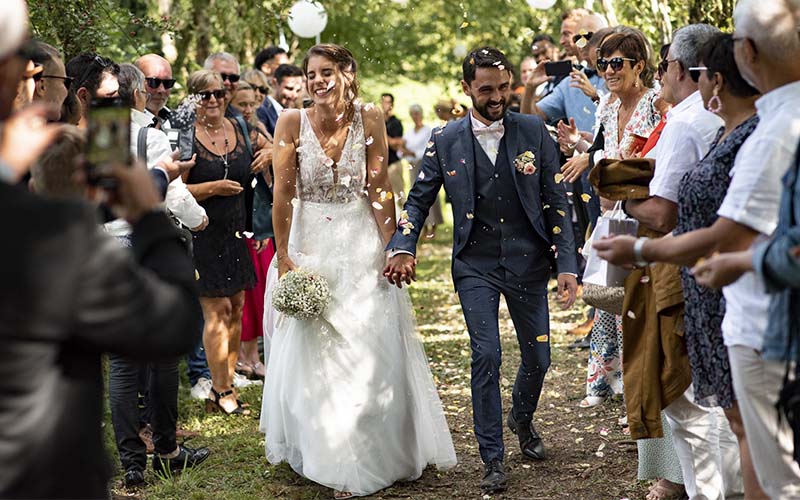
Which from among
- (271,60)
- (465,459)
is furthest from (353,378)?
(271,60)

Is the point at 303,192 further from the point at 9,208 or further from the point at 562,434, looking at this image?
the point at 9,208

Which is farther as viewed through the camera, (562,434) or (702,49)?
(562,434)

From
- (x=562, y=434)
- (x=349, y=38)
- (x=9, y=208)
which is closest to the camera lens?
(x=9, y=208)

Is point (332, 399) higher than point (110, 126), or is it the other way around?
point (110, 126)

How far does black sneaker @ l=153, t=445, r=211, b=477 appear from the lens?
21.7 feet

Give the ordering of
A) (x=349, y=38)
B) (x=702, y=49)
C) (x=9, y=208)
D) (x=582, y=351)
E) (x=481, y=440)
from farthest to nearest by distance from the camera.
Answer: (x=349, y=38), (x=582, y=351), (x=481, y=440), (x=702, y=49), (x=9, y=208)

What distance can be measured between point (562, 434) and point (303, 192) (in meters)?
2.44

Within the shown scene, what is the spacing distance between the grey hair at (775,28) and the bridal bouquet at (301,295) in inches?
126

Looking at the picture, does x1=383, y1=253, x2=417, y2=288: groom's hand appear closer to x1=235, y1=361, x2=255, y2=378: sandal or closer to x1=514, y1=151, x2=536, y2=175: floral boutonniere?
x1=514, y1=151, x2=536, y2=175: floral boutonniere

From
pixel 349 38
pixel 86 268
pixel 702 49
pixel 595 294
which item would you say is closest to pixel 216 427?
pixel 595 294

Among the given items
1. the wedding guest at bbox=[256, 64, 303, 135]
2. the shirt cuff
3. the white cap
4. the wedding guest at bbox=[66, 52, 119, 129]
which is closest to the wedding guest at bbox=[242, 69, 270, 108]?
the wedding guest at bbox=[256, 64, 303, 135]

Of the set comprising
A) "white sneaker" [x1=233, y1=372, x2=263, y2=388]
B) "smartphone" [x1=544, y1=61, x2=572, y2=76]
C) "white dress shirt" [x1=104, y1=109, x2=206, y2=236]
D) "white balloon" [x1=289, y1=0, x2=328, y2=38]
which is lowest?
"white sneaker" [x1=233, y1=372, x2=263, y2=388]

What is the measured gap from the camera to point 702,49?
4328 mm

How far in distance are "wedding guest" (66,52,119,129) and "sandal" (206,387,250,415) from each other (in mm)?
2708
